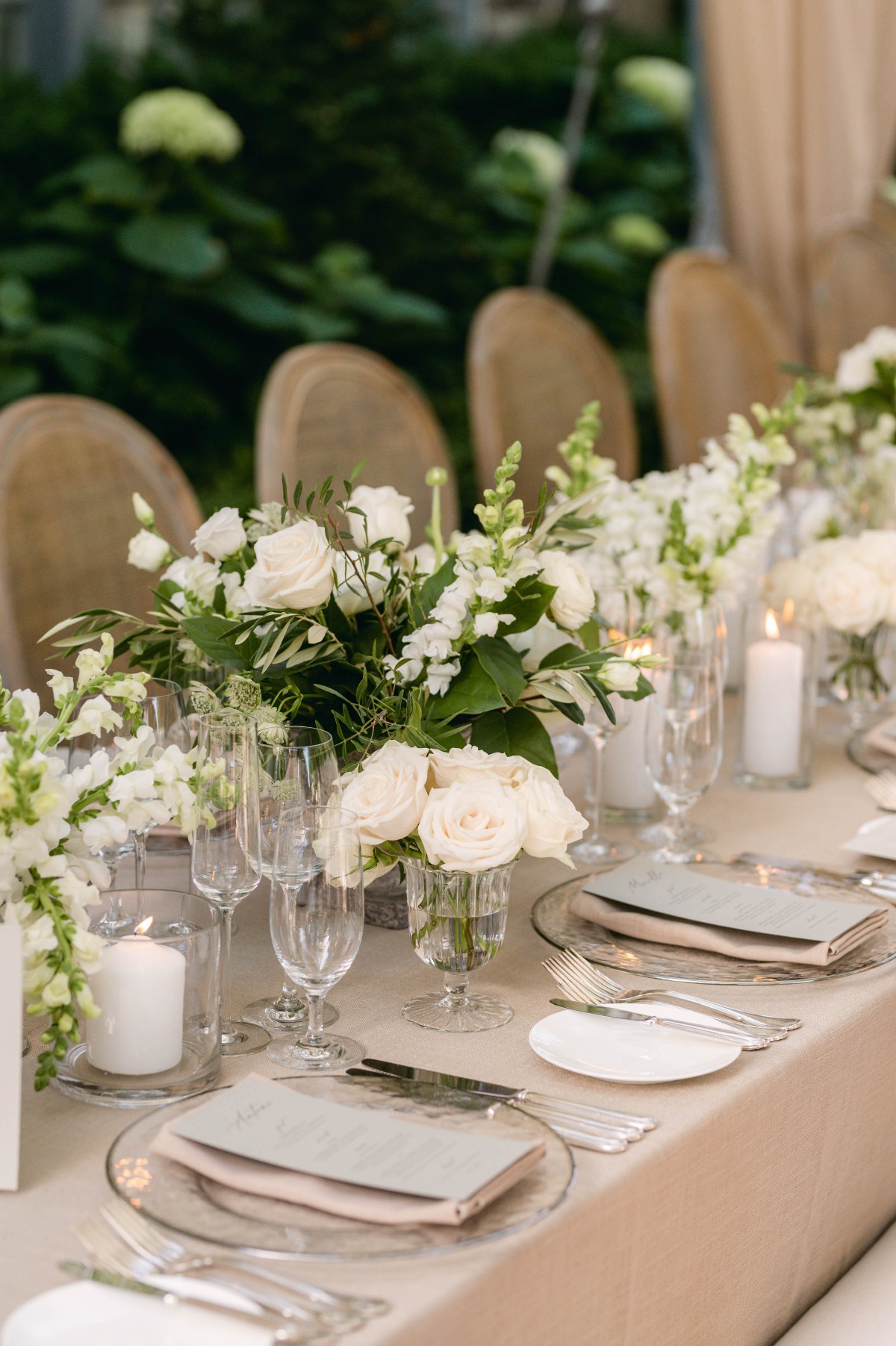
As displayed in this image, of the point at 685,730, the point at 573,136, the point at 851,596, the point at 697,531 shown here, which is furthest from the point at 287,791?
the point at 573,136

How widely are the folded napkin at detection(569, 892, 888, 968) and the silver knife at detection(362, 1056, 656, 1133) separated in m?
0.28

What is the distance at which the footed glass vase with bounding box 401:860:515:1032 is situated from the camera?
112cm

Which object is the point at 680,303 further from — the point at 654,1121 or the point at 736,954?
the point at 654,1121

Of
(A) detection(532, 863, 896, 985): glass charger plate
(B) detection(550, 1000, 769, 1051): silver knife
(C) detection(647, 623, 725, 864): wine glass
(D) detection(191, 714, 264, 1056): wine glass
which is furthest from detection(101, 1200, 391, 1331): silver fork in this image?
(C) detection(647, 623, 725, 864): wine glass

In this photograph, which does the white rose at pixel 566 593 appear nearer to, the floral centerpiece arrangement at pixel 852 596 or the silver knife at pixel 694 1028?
the silver knife at pixel 694 1028

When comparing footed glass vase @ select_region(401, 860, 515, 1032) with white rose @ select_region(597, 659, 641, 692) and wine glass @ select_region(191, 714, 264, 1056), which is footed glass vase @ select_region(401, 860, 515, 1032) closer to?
wine glass @ select_region(191, 714, 264, 1056)

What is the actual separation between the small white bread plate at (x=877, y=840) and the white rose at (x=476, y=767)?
0.51 metres

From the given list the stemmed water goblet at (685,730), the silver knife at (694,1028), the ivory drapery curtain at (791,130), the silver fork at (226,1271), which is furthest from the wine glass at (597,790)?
the ivory drapery curtain at (791,130)

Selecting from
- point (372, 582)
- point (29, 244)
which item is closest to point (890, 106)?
point (29, 244)

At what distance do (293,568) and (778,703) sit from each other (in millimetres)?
762

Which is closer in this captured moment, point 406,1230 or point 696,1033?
point 406,1230

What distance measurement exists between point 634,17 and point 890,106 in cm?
287

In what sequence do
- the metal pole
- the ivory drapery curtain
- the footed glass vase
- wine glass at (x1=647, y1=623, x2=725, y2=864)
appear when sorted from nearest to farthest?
the footed glass vase
wine glass at (x1=647, y1=623, x2=725, y2=864)
the ivory drapery curtain
the metal pole

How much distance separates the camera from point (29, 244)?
13.4 feet
